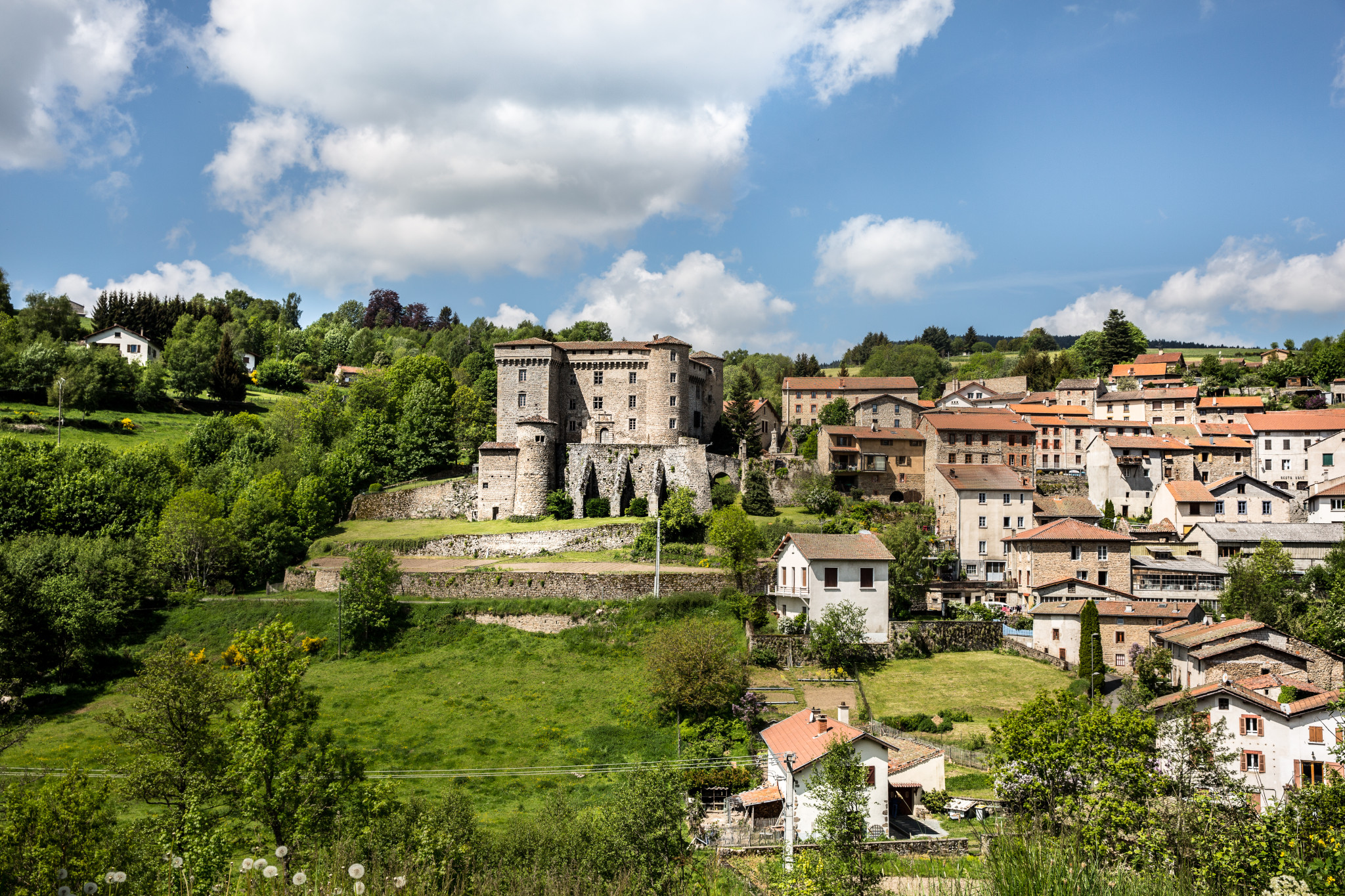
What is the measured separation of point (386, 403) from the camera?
2778 inches

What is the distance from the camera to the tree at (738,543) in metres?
41.4

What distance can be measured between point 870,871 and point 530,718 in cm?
2211

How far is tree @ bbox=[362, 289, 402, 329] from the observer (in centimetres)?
14400

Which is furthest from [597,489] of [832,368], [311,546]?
[832,368]

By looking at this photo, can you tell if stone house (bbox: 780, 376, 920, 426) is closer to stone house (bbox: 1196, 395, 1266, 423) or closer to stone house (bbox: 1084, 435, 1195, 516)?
stone house (bbox: 1084, 435, 1195, 516)

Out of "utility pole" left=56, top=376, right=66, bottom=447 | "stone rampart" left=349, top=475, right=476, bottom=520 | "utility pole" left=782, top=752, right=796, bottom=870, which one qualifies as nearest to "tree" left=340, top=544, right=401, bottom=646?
"stone rampart" left=349, top=475, right=476, bottom=520

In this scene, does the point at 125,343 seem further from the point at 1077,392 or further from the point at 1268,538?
the point at 1268,538

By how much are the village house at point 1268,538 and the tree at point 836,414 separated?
2764 cm

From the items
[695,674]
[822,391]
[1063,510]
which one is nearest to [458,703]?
[695,674]

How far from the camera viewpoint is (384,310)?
145 meters

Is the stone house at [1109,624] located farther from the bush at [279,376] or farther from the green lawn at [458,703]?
the bush at [279,376]

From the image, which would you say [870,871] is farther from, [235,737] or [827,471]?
[827,471]

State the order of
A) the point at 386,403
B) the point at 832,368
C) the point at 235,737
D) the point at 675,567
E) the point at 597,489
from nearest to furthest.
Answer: the point at 235,737, the point at 675,567, the point at 597,489, the point at 386,403, the point at 832,368

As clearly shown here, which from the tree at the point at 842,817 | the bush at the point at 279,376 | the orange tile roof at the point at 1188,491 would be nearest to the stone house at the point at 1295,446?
the orange tile roof at the point at 1188,491
